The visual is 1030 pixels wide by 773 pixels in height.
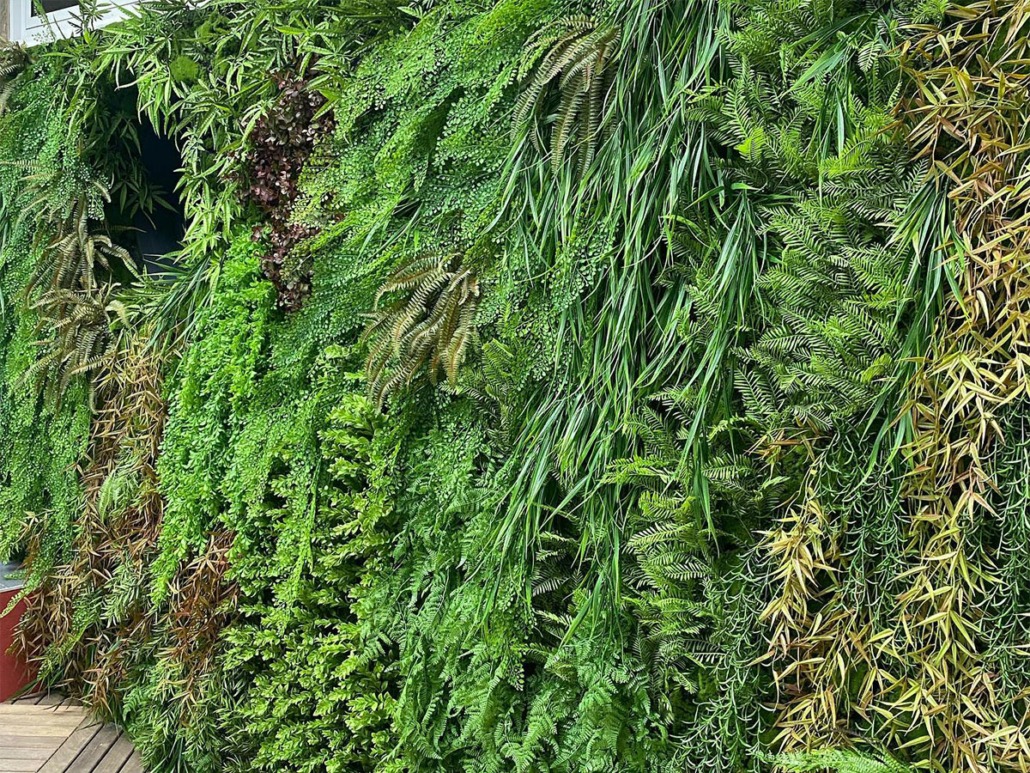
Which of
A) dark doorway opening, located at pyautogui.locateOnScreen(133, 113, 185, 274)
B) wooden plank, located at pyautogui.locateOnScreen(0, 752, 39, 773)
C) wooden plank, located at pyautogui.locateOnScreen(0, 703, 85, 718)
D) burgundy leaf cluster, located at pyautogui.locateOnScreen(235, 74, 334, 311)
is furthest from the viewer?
dark doorway opening, located at pyautogui.locateOnScreen(133, 113, 185, 274)

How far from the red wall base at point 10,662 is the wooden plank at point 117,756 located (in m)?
Answer: 0.57

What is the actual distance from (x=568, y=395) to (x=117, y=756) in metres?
1.80

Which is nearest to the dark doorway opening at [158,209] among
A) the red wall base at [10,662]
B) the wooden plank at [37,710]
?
the red wall base at [10,662]

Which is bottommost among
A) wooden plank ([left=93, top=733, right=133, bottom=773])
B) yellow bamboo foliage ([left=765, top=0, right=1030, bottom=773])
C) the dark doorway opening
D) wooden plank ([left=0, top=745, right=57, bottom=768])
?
wooden plank ([left=93, top=733, right=133, bottom=773])

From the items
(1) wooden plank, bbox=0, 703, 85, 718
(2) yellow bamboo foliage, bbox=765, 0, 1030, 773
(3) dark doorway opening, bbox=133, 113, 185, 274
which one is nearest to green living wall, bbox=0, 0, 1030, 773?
(2) yellow bamboo foliage, bbox=765, 0, 1030, 773

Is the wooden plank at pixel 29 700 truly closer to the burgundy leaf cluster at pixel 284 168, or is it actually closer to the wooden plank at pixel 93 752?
the wooden plank at pixel 93 752

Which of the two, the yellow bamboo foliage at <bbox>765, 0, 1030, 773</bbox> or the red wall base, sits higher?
the yellow bamboo foliage at <bbox>765, 0, 1030, 773</bbox>

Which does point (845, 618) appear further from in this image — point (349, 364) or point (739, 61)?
point (349, 364)

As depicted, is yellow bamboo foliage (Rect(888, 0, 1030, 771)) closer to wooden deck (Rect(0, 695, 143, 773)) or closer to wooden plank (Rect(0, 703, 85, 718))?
wooden deck (Rect(0, 695, 143, 773))

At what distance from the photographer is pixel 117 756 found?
7.52 feet

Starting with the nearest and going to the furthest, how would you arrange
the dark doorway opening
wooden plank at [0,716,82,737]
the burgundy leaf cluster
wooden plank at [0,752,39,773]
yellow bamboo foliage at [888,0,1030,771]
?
yellow bamboo foliage at [888,0,1030,771], the burgundy leaf cluster, wooden plank at [0,752,39,773], wooden plank at [0,716,82,737], the dark doorway opening

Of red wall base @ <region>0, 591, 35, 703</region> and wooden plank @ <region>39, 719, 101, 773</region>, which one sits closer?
wooden plank @ <region>39, 719, 101, 773</region>

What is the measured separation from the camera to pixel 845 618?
4.18 ft

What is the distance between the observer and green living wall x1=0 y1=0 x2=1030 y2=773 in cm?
119
